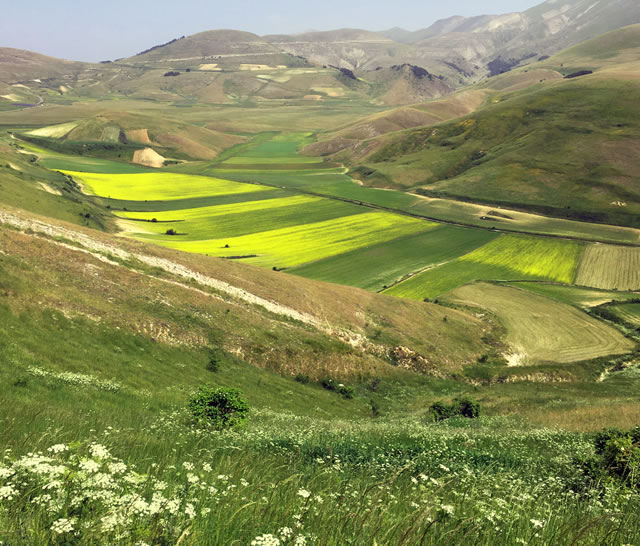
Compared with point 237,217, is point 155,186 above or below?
above

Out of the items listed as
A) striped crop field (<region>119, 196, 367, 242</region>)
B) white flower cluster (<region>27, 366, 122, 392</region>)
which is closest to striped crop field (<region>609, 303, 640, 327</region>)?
white flower cluster (<region>27, 366, 122, 392</region>)

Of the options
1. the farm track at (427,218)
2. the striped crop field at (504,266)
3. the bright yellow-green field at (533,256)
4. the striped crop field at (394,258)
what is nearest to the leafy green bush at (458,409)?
the striped crop field at (504,266)

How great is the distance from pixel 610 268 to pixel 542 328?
44.3m

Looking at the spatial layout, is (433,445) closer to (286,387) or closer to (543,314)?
(286,387)

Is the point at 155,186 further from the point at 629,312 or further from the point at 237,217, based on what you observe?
the point at 629,312

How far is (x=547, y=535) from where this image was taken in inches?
214

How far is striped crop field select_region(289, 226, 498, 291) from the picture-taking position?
9218 centimetres

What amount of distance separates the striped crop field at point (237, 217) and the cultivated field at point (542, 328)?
64314mm

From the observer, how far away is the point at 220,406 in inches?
910

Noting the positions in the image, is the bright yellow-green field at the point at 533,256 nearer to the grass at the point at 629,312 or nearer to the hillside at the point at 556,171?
the grass at the point at 629,312

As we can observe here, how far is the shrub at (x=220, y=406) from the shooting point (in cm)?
2186

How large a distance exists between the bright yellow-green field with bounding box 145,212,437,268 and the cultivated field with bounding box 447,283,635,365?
119 ft

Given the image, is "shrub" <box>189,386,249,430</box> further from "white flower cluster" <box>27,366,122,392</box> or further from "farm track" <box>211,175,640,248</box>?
"farm track" <box>211,175,640,248</box>

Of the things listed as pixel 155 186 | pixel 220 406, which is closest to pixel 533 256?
pixel 220 406
